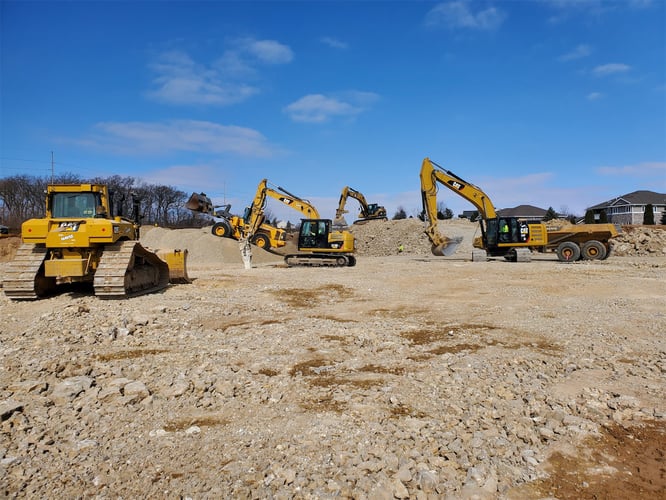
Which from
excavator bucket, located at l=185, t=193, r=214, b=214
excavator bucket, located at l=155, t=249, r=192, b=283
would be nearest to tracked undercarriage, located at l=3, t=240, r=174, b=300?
excavator bucket, located at l=155, t=249, r=192, b=283

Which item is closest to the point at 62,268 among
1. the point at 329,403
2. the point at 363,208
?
the point at 329,403

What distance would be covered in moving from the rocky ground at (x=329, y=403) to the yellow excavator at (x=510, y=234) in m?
13.7

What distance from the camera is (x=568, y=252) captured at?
2205cm

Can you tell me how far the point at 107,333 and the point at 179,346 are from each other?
1.19 m

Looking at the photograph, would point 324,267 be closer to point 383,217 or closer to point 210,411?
point 210,411

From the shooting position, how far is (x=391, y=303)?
33.3 ft

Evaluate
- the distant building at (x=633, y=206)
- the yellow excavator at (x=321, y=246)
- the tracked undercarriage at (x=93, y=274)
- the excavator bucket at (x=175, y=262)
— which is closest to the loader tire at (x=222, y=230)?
the yellow excavator at (x=321, y=246)

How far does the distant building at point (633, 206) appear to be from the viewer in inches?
2399

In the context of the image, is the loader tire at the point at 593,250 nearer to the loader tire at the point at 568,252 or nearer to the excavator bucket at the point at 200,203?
the loader tire at the point at 568,252

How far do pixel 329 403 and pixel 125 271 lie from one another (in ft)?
21.8

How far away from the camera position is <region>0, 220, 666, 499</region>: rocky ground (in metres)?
2.96

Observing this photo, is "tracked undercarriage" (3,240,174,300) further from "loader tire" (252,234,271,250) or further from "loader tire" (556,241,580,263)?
"loader tire" (556,241,580,263)

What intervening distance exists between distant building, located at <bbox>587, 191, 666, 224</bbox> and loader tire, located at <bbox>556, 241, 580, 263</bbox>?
144ft

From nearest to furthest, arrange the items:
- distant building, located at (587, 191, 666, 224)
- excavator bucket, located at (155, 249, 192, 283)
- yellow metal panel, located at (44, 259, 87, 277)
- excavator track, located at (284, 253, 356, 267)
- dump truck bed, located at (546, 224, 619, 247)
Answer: yellow metal panel, located at (44, 259, 87, 277) → excavator bucket, located at (155, 249, 192, 283) → excavator track, located at (284, 253, 356, 267) → dump truck bed, located at (546, 224, 619, 247) → distant building, located at (587, 191, 666, 224)
